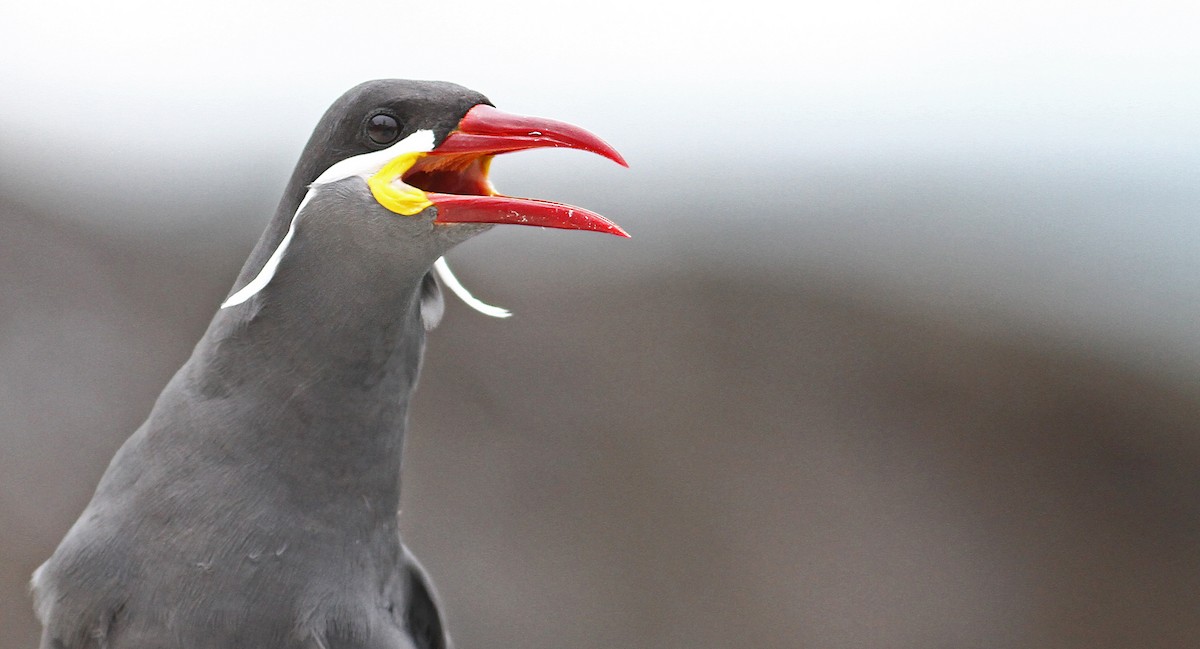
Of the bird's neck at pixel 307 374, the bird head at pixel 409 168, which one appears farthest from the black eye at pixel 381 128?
the bird's neck at pixel 307 374

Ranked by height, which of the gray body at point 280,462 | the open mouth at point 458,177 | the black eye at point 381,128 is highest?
the black eye at point 381,128

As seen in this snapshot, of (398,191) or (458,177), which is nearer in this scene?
(398,191)

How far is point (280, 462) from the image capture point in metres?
1.26

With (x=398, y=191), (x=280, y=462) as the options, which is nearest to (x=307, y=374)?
(x=280, y=462)

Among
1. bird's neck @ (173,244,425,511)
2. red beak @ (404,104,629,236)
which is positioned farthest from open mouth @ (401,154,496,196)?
bird's neck @ (173,244,425,511)

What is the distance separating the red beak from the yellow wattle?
0.04 ft

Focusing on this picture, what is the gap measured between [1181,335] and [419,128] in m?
3.15

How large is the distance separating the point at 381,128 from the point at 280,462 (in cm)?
39

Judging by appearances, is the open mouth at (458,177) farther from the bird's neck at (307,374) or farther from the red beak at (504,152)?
the bird's neck at (307,374)

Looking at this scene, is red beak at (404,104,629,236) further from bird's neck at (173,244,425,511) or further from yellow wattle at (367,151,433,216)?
bird's neck at (173,244,425,511)

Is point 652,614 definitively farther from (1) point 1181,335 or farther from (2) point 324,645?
(2) point 324,645

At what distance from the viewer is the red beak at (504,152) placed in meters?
1.12

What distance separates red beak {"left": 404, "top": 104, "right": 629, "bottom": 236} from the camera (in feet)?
3.68

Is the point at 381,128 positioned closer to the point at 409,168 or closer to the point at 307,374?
the point at 409,168
